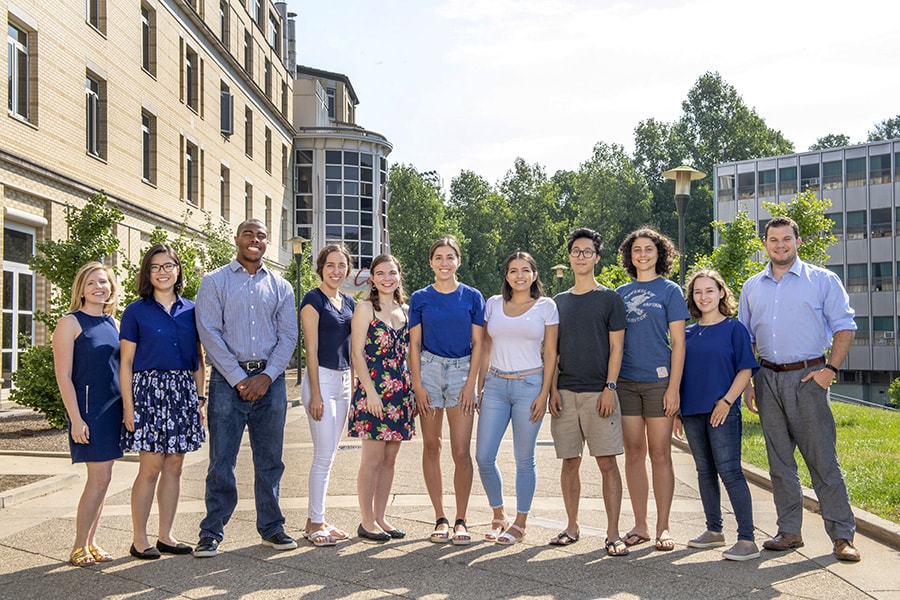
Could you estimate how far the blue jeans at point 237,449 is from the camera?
6.21 m

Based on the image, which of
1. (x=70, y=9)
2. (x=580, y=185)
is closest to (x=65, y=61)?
(x=70, y=9)

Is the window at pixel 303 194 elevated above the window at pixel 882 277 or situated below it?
above

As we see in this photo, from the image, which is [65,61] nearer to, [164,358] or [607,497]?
[164,358]

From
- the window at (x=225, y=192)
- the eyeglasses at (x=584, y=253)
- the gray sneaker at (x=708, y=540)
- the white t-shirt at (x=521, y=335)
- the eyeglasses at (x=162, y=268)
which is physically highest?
the window at (x=225, y=192)

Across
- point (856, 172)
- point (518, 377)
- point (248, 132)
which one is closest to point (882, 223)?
point (856, 172)

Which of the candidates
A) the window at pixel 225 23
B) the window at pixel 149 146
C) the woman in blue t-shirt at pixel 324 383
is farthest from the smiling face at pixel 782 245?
the window at pixel 225 23

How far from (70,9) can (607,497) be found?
1836 cm

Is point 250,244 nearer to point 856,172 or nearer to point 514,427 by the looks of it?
point 514,427

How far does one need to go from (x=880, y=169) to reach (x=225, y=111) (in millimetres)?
39766

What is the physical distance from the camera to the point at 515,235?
236 feet

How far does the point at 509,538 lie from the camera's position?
21.0 feet

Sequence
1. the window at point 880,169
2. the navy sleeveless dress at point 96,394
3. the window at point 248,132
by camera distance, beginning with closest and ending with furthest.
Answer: the navy sleeveless dress at point 96,394, the window at point 248,132, the window at point 880,169

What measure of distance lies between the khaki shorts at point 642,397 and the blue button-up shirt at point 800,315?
2.73 ft

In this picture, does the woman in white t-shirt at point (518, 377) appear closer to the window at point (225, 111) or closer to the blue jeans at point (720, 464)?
the blue jeans at point (720, 464)
